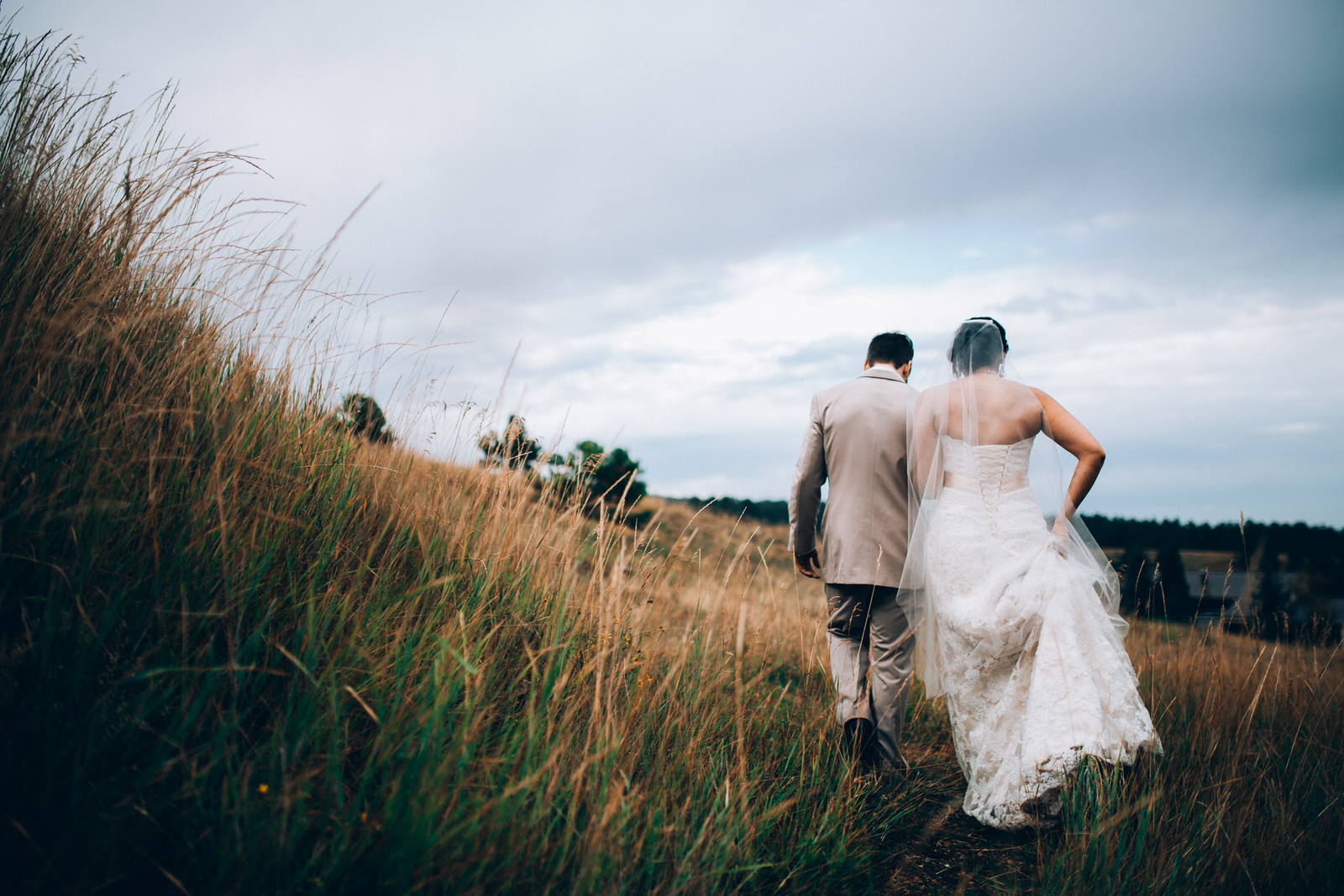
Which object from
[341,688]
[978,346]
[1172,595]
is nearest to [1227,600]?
[1172,595]

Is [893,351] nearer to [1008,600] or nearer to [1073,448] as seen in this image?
[1073,448]

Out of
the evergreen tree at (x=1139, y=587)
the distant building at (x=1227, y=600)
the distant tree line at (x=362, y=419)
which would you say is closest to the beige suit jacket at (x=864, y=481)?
the evergreen tree at (x=1139, y=587)

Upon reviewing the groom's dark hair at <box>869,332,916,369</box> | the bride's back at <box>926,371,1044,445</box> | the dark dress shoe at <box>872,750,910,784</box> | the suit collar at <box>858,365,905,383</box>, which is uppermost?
the groom's dark hair at <box>869,332,916,369</box>

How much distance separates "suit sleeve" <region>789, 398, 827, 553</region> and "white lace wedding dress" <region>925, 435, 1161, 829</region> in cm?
69

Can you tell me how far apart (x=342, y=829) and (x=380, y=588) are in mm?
900

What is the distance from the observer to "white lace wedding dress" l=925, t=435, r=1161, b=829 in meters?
2.22

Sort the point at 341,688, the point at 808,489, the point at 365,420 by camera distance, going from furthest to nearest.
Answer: the point at 808,489, the point at 365,420, the point at 341,688

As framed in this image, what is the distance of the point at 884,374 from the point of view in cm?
325

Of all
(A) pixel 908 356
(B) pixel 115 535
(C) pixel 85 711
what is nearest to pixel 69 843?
(C) pixel 85 711

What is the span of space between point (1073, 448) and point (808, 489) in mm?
1316

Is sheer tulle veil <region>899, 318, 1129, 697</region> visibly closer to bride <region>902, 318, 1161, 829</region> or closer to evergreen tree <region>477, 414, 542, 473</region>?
bride <region>902, 318, 1161, 829</region>

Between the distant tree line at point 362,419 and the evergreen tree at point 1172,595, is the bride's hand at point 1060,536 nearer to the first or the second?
the evergreen tree at point 1172,595

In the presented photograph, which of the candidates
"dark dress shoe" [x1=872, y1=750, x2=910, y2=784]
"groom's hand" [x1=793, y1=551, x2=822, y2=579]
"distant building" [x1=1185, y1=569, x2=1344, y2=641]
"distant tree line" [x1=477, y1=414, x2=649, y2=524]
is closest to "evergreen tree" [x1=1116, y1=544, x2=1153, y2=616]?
"distant building" [x1=1185, y1=569, x2=1344, y2=641]

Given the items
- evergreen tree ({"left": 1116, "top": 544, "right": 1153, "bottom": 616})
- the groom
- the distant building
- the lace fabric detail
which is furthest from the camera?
the distant building
